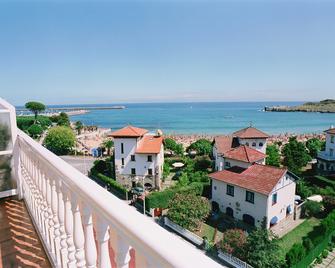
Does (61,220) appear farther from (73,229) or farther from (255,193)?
(255,193)

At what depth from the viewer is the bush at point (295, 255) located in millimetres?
11102

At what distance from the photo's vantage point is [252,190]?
1550cm

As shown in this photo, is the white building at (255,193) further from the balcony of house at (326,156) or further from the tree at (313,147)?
the tree at (313,147)

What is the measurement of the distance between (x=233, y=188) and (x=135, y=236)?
16.7 metres

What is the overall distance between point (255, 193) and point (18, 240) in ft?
47.2

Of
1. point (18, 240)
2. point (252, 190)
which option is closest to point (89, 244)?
point (18, 240)

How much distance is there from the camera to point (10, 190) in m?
4.42

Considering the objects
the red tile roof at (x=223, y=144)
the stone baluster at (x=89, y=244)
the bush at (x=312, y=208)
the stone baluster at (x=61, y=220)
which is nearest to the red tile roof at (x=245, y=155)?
the red tile roof at (x=223, y=144)

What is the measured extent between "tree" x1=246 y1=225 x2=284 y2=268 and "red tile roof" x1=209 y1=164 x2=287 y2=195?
4.01 metres

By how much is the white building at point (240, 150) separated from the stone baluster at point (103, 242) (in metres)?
17.8

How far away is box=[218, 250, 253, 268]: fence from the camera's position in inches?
445

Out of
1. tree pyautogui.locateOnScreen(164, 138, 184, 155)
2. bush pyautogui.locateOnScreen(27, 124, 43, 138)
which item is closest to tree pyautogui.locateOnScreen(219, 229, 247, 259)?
tree pyautogui.locateOnScreen(164, 138, 184, 155)

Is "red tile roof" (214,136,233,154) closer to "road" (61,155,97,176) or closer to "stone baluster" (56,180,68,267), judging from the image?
"road" (61,155,97,176)

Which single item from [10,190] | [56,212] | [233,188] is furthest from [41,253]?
[233,188]
